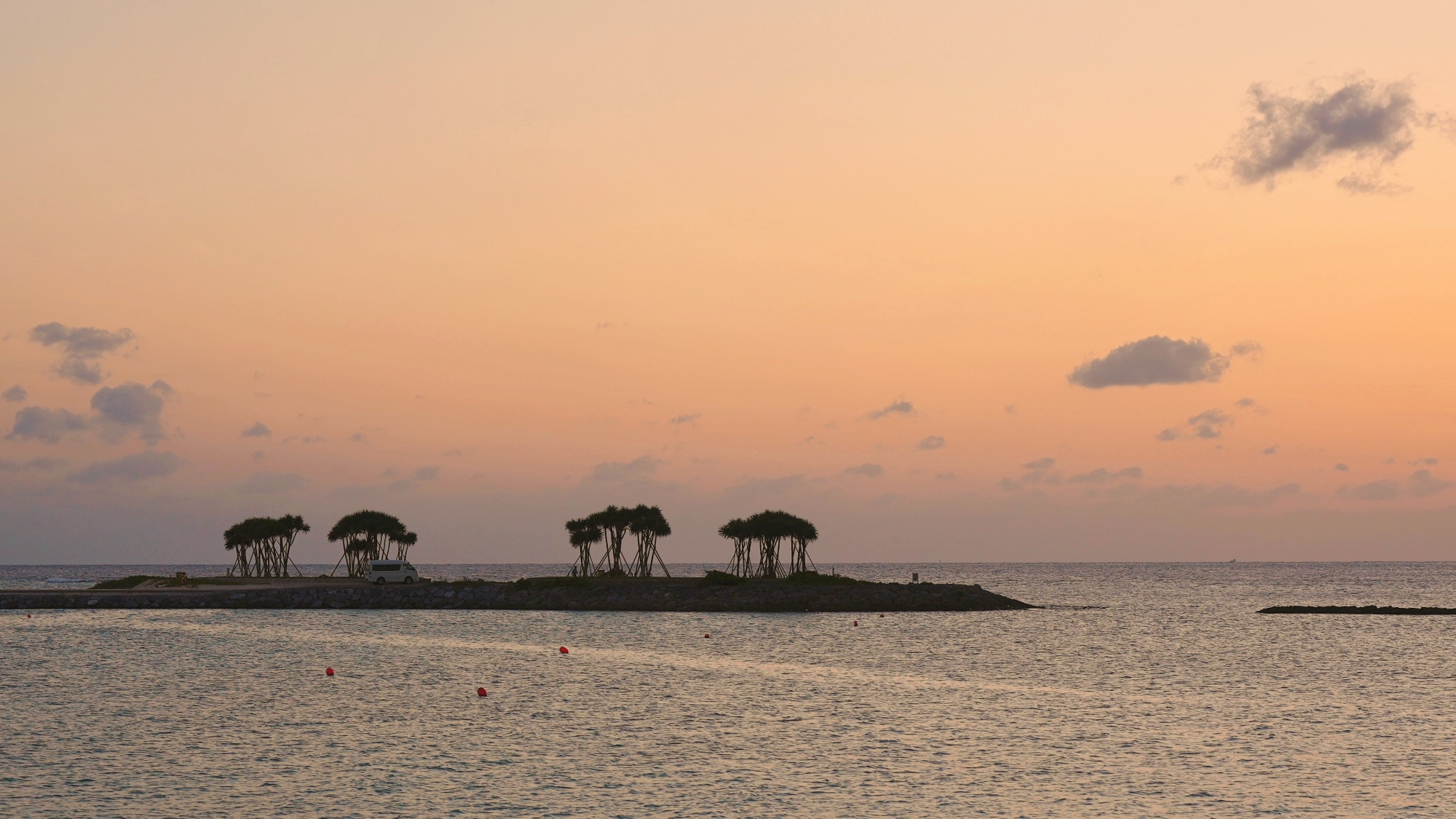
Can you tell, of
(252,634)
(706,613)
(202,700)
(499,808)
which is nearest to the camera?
(499,808)

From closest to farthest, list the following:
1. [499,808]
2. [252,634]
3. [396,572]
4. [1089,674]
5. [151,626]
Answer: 1. [499,808]
2. [1089,674]
3. [252,634]
4. [151,626]
5. [396,572]

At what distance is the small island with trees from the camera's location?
98125 mm

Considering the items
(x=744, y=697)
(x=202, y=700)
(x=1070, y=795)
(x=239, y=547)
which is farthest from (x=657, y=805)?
(x=239, y=547)

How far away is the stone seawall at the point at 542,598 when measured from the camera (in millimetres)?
97625

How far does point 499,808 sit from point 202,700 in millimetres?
21562

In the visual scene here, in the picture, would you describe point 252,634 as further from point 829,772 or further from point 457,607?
point 829,772

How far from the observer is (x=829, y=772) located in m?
31.1

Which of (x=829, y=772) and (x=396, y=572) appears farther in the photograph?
(x=396, y=572)

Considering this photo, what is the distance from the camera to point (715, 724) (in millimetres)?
39000

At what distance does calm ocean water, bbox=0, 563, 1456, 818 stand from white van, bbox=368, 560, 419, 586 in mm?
33123

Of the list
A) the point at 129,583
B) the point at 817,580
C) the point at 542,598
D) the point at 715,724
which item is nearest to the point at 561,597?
the point at 542,598

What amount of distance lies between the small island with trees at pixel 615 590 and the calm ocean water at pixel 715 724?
21.3 m

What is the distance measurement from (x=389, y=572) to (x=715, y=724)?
3076 inches

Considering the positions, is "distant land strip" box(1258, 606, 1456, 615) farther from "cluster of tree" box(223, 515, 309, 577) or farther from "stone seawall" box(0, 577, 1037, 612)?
"cluster of tree" box(223, 515, 309, 577)
